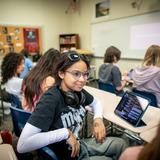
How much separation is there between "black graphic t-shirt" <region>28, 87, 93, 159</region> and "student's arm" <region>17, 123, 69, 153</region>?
0.10 feet

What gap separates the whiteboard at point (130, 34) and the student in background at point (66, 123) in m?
3.62

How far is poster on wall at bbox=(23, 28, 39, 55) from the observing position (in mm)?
6593

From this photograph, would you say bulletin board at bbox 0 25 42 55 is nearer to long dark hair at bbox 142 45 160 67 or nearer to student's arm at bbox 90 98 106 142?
long dark hair at bbox 142 45 160 67

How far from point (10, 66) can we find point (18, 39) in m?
4.01

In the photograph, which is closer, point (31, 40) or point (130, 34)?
point (130, 34)

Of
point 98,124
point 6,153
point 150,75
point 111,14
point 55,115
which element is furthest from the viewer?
point 111,14

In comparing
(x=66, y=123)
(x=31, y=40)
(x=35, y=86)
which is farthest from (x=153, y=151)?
(x=31, y=40)

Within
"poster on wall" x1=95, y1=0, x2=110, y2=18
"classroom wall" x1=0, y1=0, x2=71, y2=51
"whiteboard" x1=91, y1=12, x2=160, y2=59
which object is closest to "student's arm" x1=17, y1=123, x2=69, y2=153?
"whiteboard" x1=91, y1=12, x2=160, y2=59

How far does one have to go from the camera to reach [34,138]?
113cm

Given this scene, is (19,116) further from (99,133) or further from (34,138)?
(99,133)

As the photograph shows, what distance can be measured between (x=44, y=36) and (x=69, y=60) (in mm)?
5771

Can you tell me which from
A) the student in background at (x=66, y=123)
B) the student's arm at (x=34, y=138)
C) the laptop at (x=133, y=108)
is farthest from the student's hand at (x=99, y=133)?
the student's arm at (x=34, y=138)

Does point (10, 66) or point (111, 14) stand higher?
point (111, 14)

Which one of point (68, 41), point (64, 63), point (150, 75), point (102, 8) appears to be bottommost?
point (150, 75)
